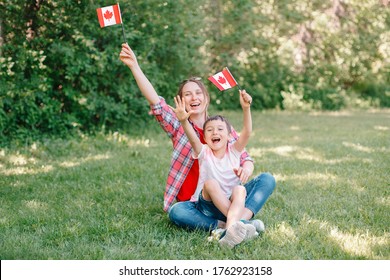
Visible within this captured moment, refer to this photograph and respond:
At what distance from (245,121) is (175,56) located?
212 inches

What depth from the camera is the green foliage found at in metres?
6.55

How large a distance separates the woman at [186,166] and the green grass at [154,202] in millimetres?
115

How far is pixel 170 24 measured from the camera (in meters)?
7.95

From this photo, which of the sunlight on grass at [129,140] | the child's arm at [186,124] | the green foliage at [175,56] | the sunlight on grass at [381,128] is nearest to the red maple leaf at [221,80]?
the child's arm at [186,124]

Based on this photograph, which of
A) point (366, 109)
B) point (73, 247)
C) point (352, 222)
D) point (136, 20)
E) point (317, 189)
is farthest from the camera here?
point (366, 109)

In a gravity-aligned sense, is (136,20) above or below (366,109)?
above

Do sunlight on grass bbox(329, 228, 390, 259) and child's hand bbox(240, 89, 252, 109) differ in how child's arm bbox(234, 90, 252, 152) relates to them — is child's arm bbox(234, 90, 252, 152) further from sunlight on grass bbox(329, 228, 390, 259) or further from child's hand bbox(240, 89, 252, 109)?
sunlight on grass bbox(329, 228, 390, 259)

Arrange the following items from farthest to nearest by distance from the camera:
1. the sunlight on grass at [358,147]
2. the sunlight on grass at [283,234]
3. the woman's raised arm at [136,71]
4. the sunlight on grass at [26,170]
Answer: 1. the sunlight on grass at [358,147]
2. the sunlight on grass at [26,170]
3. the woman's raised arm at [136,71]
4. the sunlight on grass at [283,234]

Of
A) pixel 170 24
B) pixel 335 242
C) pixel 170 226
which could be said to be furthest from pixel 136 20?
pixel 335 242

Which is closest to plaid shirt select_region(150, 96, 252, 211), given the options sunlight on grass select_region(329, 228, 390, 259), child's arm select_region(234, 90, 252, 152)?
child's arm select_region(234, 90, 252, 152)

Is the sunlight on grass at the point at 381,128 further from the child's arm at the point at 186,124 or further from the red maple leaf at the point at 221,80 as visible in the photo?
the child's arm at the point at 186,124

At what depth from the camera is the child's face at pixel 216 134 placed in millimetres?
3291
